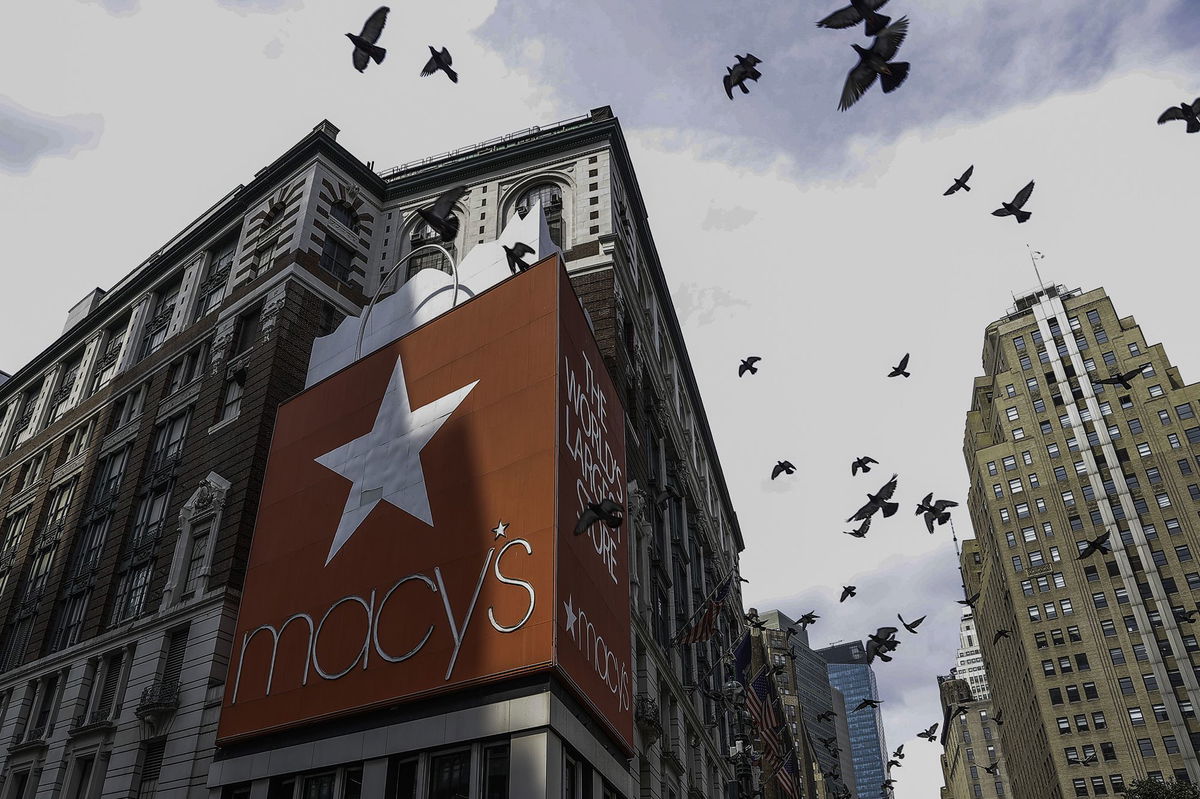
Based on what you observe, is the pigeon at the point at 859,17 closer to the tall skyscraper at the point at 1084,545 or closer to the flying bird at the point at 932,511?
the flying bird at the point at 932,511

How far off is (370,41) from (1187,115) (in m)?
19.8

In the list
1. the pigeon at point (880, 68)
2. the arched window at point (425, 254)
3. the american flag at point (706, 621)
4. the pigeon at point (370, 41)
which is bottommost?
the american flag at point (706, 621)

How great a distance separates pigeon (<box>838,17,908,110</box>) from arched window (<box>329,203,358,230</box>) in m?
40.9

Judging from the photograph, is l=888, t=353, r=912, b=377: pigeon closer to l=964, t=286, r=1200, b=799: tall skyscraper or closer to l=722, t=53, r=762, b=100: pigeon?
l=722, t=53, r=762, b=100: pigeon

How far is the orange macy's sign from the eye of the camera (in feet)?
94.6

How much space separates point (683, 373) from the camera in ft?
233

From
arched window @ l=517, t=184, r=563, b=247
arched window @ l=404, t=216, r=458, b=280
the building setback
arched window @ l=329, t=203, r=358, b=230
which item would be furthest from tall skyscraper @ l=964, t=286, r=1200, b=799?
arched window @ l=329, t=203, r=358, b=230

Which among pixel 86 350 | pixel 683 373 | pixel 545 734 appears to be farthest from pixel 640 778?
pixel 86 350

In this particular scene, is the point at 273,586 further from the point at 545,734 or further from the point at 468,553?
the point at 545,734

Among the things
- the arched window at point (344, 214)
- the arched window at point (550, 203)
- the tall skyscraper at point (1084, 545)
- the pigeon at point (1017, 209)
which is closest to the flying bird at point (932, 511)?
the pigeon at point (1017, 209)

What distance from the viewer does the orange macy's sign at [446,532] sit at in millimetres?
28844

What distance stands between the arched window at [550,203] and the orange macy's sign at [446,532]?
15.2 m

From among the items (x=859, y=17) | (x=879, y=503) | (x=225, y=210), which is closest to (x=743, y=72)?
(x=859, y=17)

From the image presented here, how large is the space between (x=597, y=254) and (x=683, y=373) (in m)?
23.7
